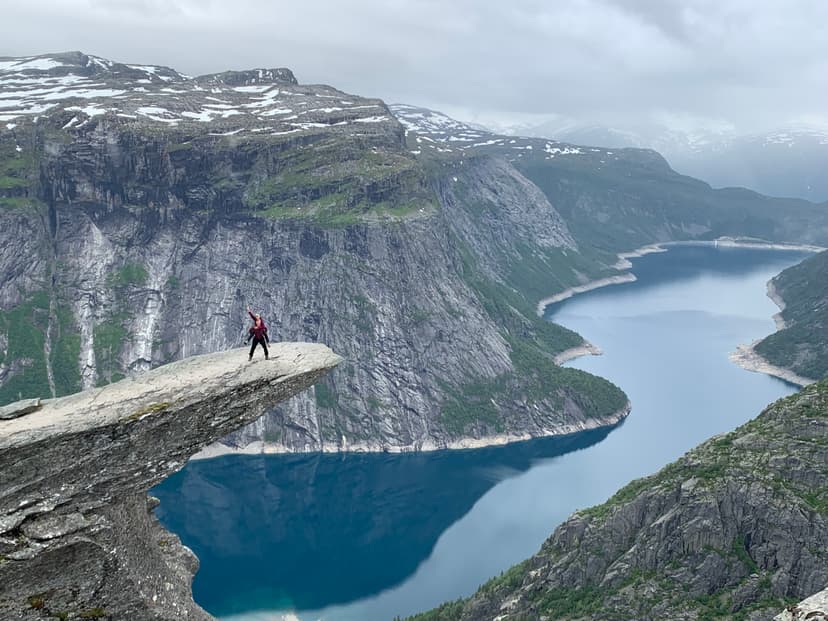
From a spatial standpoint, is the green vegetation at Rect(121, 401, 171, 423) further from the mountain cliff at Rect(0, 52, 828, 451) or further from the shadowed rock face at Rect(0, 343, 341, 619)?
the mountain cliff at Rect(0, 52, 828, 451)

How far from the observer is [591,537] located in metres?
70.8

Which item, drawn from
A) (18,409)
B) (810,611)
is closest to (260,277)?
(18,409)

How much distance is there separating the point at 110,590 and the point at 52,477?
16.1 ft

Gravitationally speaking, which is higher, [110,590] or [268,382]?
[268,382]

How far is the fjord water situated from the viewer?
357 ft

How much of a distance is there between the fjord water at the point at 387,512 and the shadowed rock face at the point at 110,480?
266ft

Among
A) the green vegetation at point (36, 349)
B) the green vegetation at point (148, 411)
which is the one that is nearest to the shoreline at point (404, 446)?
the green vegetation at point (36, 349)

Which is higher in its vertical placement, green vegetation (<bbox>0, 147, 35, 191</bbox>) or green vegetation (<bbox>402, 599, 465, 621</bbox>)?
green vegetation (<bbox>0, 147, 35, 191</bbox>)

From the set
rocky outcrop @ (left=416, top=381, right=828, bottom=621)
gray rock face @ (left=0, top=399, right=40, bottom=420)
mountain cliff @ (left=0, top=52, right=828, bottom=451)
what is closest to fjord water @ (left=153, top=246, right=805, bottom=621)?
mountain cliff @ (left=0, top=52, right=828, bottom=451)

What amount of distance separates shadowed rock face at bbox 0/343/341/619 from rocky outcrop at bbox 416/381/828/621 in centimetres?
4646

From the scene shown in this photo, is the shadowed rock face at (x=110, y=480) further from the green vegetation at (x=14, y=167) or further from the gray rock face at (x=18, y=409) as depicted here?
the green vegetation at (x=14, y=167)

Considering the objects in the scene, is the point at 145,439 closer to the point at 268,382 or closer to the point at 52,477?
the point at 52,477

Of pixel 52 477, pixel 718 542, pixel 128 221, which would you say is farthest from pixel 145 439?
pixel 128 221

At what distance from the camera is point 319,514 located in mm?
140125
